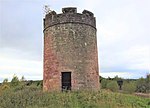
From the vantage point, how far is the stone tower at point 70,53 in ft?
50.7

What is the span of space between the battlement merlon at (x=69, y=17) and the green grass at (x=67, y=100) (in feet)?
14.1

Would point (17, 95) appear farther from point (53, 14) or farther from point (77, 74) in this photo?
point (53, 14)

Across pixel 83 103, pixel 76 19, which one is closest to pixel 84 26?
pixel 76 19

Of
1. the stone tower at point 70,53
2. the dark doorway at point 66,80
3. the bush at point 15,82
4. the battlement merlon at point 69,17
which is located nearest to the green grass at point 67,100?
the dark doorway at point 66,80

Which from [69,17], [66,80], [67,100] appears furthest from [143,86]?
[67,100]

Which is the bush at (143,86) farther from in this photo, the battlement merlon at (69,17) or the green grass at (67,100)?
the green grass at (67,100)

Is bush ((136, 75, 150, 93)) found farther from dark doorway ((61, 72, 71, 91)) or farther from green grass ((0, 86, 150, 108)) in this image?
dark doorway ((61, 72, 71, 91))

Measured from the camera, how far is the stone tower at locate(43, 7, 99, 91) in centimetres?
1545

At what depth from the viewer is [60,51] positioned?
15.7 metres

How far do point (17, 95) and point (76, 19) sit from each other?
558 cm

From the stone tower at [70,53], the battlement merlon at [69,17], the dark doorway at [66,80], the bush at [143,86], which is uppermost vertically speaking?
the battlement merlon at [69,17]

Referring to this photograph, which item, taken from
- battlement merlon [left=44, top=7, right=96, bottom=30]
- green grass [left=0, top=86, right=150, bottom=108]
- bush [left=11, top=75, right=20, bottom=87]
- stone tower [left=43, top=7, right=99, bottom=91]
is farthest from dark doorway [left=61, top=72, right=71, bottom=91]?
bush [left=11, top=75, right=20, bottom=87]

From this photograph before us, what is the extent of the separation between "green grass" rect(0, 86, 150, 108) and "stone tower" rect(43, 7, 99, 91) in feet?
3.88

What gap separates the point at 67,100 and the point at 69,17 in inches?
202
